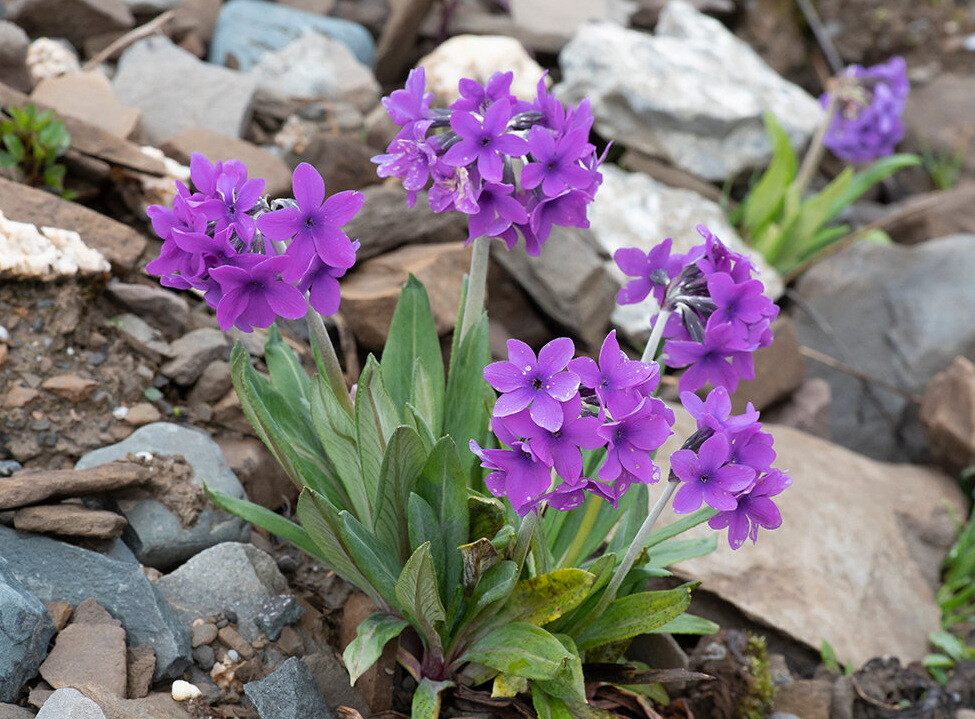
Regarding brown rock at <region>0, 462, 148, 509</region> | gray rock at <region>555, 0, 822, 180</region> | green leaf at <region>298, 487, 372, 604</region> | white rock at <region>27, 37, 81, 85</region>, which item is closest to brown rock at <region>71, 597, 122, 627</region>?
brown rock at <region>0, 462, 148, 509</region>

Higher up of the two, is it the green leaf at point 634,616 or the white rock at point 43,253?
the white rock at point 43,253

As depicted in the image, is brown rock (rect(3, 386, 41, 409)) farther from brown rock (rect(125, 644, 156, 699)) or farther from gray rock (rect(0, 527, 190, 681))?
brown rock (rect(125, 644, 156, 699))

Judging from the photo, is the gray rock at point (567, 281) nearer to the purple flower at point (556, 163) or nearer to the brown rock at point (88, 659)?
the purple flower at point (556, 163)

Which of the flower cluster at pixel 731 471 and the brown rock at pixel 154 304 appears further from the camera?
the brown rock at pixel 154 304

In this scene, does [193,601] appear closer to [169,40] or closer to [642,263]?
[642,263]

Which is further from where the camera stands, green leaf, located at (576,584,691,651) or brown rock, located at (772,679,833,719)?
brown rock, located at (772,679,833,719)

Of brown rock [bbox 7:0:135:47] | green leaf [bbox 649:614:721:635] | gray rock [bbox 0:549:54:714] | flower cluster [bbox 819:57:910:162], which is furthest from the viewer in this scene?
flower cluster [bbox 819:57:910:162]

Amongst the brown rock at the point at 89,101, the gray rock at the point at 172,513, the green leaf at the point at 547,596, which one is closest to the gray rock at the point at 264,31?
the brown rock at the point at 89,101
